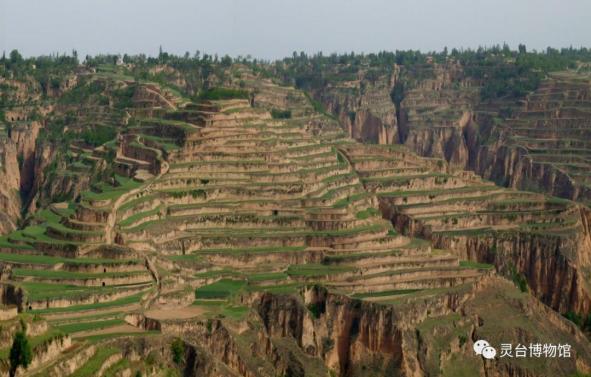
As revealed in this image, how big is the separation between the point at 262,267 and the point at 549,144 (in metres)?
76.9

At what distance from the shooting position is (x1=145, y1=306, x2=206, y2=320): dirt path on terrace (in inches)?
2552

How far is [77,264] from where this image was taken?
69.3 meters

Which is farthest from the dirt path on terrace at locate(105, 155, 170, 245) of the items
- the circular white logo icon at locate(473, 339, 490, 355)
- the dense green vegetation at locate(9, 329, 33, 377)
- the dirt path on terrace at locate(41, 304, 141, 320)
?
the circular white logo icon at locate(473, 339, 490, 355)

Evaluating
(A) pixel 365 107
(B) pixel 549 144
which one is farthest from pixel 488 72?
(B) pixel 549 144

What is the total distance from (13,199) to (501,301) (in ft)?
184

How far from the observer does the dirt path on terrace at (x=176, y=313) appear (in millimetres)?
64812

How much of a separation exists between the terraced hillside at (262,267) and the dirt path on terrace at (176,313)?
0.10 metres

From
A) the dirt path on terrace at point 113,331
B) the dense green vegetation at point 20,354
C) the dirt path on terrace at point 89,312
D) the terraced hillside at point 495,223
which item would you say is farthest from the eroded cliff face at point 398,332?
the dense green vegetation at point 20,354

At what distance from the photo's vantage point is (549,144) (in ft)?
477

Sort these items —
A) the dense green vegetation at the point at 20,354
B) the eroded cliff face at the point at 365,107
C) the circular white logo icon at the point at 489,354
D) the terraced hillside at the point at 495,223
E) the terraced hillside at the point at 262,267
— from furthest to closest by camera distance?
the eroded cliff face at the point at 365,107
the terraced hillside at the point at 495,223
the circular white logo icon at the point at 489,354
the terraced hillside at the point at 262,267
the dense green vegetation at the point at 20,354

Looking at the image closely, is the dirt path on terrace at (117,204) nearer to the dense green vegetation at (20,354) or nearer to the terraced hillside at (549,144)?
the dense green vegetation at (20,354)

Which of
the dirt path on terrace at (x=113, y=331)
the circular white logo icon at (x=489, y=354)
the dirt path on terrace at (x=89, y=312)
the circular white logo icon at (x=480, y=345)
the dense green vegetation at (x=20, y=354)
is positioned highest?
the dense green vegetation at (x=20, y=354)

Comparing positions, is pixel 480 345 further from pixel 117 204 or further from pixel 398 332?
pixel 117 204

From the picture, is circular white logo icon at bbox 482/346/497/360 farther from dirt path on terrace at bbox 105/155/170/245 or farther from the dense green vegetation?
the dense green vegetation
